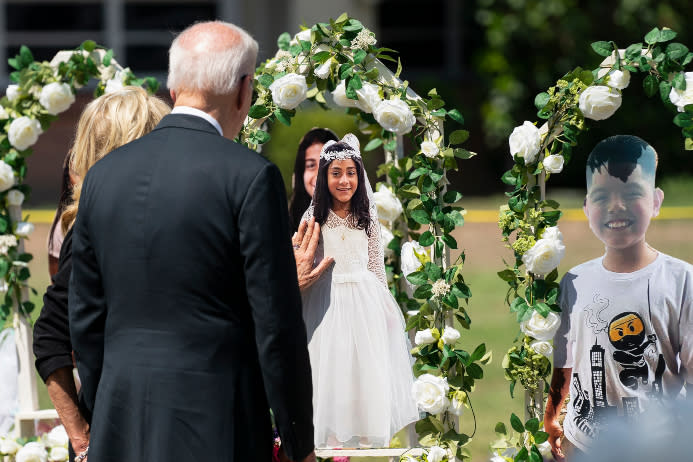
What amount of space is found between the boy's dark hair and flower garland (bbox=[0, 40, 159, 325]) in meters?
2.22

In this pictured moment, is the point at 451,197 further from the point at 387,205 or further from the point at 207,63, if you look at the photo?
the point at 207,63

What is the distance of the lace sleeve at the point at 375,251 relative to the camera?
3.46m

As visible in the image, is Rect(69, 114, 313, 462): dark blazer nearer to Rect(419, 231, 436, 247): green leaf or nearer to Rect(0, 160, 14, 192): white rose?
Rect(419, 231, 436, 247): green leaf

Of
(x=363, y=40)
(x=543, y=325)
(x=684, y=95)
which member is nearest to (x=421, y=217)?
(x=543, y=325)

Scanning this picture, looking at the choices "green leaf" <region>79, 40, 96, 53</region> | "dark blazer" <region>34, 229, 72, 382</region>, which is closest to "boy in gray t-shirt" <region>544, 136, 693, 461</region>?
"dark blazer" <region>34, 229, 72, 382</region>

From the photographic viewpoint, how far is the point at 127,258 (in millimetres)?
2316

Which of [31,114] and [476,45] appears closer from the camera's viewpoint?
[31,114]

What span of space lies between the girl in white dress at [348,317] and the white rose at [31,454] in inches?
55.0

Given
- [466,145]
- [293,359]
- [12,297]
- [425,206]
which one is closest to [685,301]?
[425,206]

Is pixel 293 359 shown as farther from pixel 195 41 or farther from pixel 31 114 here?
pixel 31 114

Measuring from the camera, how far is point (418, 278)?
138 inches

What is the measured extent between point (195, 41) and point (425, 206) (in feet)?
4.64

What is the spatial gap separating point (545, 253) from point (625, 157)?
46cm

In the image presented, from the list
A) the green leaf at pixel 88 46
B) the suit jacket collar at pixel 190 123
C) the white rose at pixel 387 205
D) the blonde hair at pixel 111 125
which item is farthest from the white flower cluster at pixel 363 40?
the green leaf at pixel 88 46
